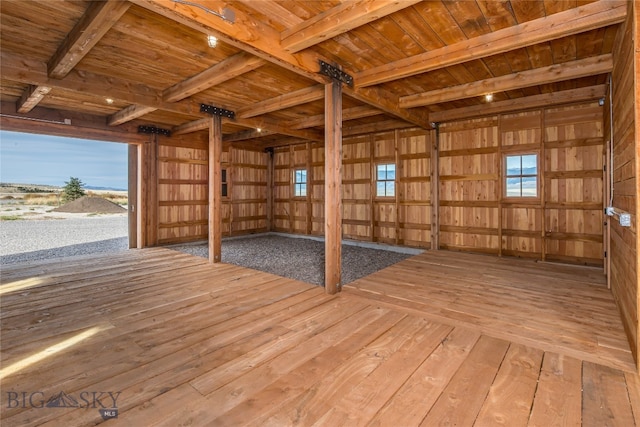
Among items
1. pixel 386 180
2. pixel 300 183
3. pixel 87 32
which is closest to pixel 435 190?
pixel 386 180

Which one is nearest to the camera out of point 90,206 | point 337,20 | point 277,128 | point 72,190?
point 337,20

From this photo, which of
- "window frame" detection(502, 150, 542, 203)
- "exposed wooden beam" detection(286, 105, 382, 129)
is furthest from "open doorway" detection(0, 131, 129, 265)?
"window frame" detection(502, 150, 542, 203)

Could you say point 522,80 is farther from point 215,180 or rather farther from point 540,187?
point 215,180

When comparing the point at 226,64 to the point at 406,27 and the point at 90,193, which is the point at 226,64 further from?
the point at 90,193

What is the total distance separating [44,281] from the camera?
3.77 m

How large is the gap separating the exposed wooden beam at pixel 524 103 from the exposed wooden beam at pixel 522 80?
1.05 metres

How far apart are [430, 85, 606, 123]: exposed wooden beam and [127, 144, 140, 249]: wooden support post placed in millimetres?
6647

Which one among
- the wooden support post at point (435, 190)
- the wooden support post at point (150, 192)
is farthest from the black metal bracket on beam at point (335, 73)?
the wooden support post at point (150, 192)

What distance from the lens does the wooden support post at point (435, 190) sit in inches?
237

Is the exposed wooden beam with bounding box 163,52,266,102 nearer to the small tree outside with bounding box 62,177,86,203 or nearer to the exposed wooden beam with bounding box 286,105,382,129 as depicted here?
the exposed wooden beam with bounding box 286,105,382,129

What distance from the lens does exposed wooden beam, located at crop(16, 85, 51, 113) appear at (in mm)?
3799

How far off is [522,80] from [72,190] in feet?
72.0

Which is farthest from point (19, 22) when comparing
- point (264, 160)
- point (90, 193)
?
point (90, 193)

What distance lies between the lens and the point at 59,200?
15.9m
